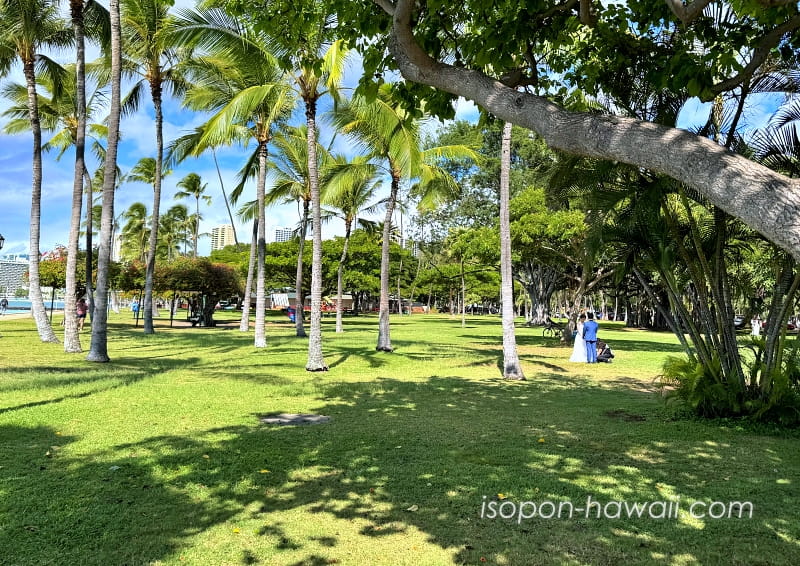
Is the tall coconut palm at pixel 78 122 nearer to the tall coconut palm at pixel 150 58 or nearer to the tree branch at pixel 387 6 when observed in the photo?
the tall coconut palm at pixel 150 58

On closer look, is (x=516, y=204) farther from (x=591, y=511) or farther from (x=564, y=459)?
(x=591, y=511)

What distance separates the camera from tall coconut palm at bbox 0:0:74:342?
15.2 meters

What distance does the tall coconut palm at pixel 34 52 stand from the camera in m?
15.2

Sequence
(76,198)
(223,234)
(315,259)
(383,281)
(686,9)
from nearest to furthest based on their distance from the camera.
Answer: (686,9) < (315,259) < (76,198) < (383,281) < (223,234)

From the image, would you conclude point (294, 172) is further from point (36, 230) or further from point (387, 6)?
point (387, 6)

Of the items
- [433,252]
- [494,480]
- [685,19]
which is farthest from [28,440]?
[433,252]

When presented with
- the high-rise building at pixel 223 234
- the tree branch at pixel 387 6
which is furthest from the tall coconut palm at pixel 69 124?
the high-rise building at pixel 223 234

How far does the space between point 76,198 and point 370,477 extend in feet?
47.9

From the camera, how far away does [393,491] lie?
4.68 metres

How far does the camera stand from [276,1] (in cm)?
613

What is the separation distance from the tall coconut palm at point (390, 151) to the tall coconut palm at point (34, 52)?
340 inches

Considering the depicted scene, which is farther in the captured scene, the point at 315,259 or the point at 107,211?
the point at 107,211

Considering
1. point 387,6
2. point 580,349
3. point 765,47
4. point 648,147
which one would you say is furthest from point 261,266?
point 648,147

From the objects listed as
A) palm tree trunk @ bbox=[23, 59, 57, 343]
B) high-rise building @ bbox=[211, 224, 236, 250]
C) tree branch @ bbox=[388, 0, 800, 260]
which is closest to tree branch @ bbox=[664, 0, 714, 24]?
tree branch @ bbox=[388, 0, 800, 260]
